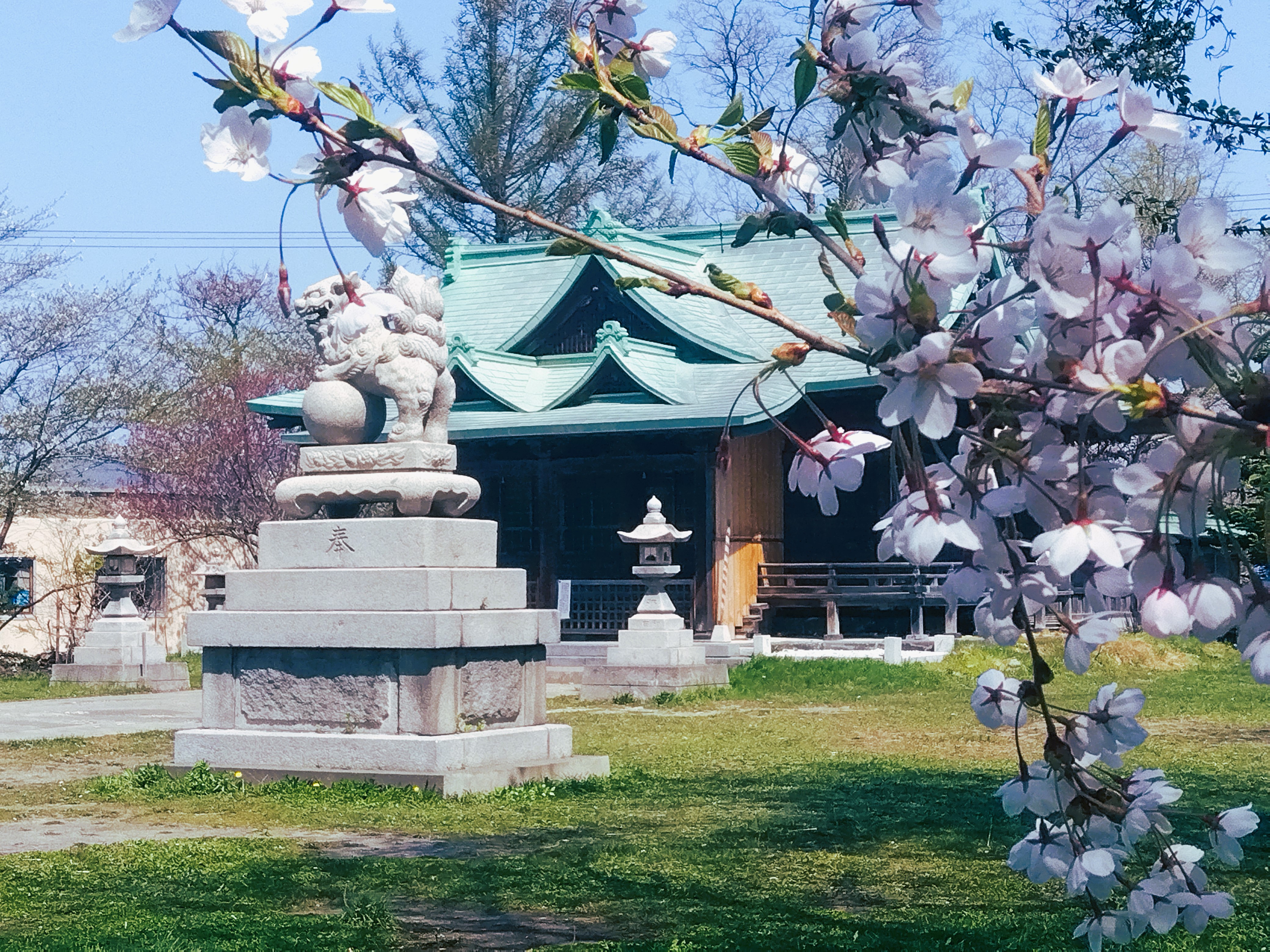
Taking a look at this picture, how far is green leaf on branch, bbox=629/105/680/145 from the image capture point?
250 cm

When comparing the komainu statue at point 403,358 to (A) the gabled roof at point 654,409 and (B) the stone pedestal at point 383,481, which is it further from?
(A) the gabled roof at point 654,409

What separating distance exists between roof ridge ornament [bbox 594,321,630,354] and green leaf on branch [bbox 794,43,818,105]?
2249cm

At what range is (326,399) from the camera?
11.1 meters

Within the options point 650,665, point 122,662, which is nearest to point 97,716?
point 122,662

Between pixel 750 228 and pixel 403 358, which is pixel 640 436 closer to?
pixel 403 358

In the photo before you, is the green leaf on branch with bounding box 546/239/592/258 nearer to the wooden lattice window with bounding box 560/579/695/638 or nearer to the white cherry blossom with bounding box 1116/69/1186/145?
the white cherry blossom with bounding box 1116/69/1186/145

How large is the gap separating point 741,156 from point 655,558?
59.0 ft

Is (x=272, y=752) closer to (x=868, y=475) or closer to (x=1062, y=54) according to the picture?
(x=1062, y=54)

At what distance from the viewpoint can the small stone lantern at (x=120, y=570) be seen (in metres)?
23.1

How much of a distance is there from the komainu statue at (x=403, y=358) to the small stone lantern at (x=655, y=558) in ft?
29.6

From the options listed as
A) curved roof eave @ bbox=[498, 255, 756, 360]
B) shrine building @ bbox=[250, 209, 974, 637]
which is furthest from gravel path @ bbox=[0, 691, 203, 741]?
curved roof eave @ bbox=[498, 255, 756, 360]

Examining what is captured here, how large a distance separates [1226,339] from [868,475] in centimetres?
2510

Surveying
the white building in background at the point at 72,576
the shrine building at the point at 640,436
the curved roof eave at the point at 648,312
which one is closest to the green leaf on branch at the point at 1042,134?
the shrine building at the point at 640,436

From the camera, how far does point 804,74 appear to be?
251 cm
